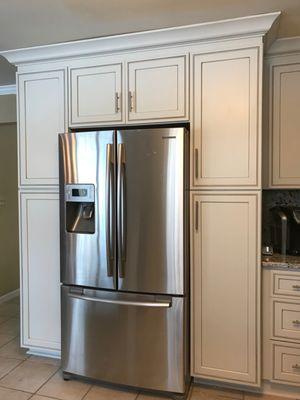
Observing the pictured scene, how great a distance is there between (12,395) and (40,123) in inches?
75.6

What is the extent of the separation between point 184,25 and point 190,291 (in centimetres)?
173

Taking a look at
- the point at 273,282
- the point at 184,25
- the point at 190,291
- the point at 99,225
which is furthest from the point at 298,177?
the point at 99,225

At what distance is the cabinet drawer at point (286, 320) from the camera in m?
2.11

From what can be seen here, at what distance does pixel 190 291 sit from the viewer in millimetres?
2223

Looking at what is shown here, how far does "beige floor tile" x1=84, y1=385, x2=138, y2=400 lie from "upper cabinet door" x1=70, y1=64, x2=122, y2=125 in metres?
1.88

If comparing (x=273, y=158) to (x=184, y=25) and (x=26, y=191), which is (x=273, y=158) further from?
(x=26, y=191)

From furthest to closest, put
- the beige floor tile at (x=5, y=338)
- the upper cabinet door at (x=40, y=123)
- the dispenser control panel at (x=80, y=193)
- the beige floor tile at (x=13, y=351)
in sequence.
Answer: the beige floor tile at (x=5, y=338) → the beige floor tile at (x=13, y=351) → the upper cabinet door at (x=40, y=123) → the dispenser control panel at (x=80, y=193)

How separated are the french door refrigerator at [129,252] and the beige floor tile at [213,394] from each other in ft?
0.52

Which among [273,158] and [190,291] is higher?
[273,158]

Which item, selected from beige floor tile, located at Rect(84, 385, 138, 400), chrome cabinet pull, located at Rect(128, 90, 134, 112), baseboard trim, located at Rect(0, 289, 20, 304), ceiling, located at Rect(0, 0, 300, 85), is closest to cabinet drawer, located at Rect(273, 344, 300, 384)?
beige floor tile, located at Rect(84, 385, 138, 400)

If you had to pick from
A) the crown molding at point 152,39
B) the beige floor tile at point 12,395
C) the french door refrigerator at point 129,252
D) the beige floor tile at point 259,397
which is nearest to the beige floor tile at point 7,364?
the beige floor tile at point 12,395

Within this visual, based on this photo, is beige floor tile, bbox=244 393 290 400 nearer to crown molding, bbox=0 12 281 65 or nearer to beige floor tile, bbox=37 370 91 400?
beige floor tile, bbox=37 370 91 400

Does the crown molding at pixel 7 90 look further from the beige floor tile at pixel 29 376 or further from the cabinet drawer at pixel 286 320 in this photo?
the cabinet drawer at pixel 286 320

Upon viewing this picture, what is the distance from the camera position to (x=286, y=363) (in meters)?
2.13
